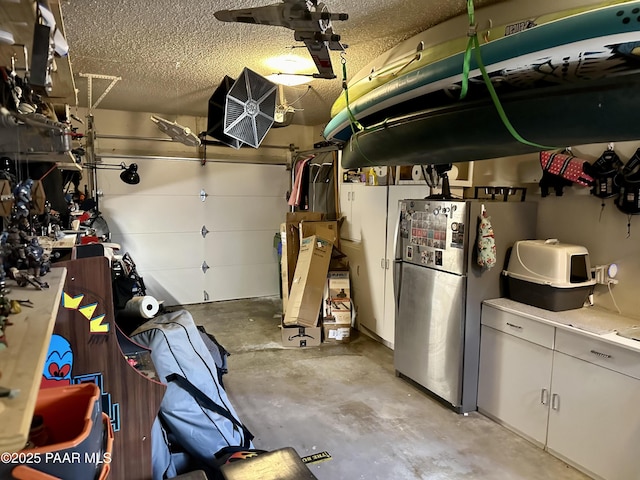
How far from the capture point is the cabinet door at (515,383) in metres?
2.59

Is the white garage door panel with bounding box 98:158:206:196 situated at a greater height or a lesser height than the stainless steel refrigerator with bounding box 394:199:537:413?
greater

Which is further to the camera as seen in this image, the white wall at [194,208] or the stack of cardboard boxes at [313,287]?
the white wall at [194,208]

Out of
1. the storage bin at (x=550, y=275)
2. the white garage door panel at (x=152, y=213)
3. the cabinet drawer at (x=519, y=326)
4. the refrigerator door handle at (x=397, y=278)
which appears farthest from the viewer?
the white garage door panel at (x=152, y=213)

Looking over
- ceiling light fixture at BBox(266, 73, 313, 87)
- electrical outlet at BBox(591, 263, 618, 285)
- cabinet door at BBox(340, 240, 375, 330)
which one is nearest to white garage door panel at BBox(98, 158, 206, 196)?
cabinet door at BBox(340, 240, 375, 330)

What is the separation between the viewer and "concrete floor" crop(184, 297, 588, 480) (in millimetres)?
2445

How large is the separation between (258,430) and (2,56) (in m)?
2.45

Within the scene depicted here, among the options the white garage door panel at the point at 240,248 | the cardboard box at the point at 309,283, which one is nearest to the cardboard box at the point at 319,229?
the cardboard box at the point at 309,283

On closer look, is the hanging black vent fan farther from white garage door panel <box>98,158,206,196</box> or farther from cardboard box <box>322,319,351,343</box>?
white garage door panel <box>98,158,206,196</box>

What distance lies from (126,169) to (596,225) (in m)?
5.07

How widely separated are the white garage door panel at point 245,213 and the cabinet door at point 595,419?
14.8ft

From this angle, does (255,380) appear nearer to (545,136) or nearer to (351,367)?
(351,367)

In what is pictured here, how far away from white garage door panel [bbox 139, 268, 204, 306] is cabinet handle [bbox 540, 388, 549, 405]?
4.56 meters

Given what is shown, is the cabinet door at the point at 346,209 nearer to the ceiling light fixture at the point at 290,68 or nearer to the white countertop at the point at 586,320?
the ceiling light fixture at the point at 290,68

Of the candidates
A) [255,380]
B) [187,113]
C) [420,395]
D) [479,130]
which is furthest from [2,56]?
[187,113]
